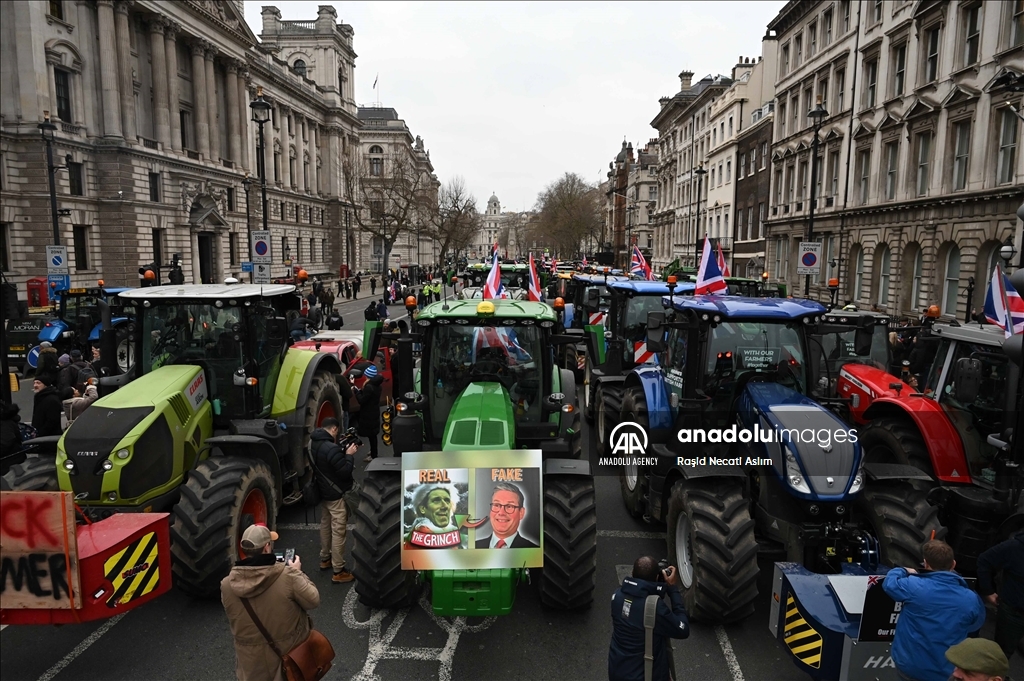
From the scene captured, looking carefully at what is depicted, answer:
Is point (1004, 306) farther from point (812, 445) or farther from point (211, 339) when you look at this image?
point (211, 339)

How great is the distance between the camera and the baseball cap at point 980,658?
127 inches

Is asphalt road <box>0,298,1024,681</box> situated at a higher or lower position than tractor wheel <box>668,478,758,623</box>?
lower

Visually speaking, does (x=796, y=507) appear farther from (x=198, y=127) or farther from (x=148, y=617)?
(x=198, y=127)

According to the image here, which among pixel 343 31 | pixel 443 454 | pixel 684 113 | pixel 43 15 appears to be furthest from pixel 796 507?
pixel 343 31

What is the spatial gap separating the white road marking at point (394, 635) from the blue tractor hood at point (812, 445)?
3.02 meters

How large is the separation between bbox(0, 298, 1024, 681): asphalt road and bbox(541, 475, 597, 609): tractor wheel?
0.38m

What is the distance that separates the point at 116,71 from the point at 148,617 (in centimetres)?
4289

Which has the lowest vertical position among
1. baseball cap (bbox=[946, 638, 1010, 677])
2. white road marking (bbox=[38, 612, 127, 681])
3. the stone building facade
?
white road marking (bbox=[38, 612, 127, 681])

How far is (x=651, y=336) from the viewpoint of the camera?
724cm

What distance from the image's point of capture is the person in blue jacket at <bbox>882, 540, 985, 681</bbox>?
3990mm

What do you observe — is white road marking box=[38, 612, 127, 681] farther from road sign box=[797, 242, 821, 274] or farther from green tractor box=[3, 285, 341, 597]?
road sign box=[797, 242, 821, 274]

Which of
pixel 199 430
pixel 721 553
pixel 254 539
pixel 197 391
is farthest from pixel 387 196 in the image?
pixel 254 539

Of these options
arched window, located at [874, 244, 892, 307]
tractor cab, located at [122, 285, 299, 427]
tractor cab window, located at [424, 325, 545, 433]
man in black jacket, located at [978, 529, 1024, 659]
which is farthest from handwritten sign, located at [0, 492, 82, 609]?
arched window, located at [874, 244, 892, 307]

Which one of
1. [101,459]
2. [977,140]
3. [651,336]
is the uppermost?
[977,140]
